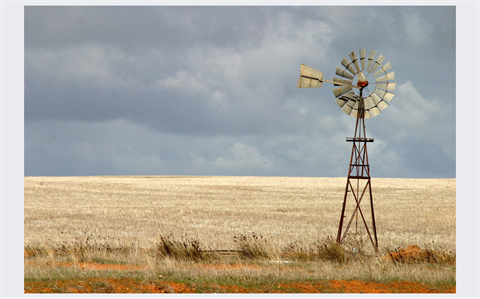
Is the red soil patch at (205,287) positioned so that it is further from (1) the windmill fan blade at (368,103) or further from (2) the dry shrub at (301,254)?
(1) the windmill fan blade at (368,103)

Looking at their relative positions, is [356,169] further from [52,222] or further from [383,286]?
[52,222]

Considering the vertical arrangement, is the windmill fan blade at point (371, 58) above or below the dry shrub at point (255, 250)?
above

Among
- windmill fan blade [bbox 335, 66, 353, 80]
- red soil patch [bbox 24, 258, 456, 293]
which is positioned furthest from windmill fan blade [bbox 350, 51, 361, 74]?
red soil patch [bbox 24, 258, 456, 293]

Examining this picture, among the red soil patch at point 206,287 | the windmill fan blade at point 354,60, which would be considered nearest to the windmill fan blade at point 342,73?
the windmill fan blade at point 354,60

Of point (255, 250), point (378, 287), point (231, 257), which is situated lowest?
point (231, 257)

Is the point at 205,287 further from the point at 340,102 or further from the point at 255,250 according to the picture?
the point at 340,102

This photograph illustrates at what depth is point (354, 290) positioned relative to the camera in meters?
9.62

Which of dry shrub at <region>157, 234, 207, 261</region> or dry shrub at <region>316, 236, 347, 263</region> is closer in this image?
dry shrub at <region>316, 236, 347, 263</region>

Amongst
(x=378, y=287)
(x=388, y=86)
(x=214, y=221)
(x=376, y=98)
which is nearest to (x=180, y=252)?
(x=378, y=287)

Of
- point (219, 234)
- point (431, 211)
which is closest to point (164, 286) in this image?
point (219, 234)

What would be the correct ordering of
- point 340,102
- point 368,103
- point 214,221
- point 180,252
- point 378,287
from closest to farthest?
point 378,287 → point 180,252 → point 368,103 → point 340,102 → point 214,221

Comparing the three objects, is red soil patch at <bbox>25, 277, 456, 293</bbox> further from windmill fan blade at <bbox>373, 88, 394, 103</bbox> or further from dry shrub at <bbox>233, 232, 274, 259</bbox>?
windmill fan blade at <bbox>373, 88, 394, 103</bbox>

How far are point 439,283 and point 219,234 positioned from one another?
39.9 ft

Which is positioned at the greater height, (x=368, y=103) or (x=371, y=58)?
(x=371, y=58)
